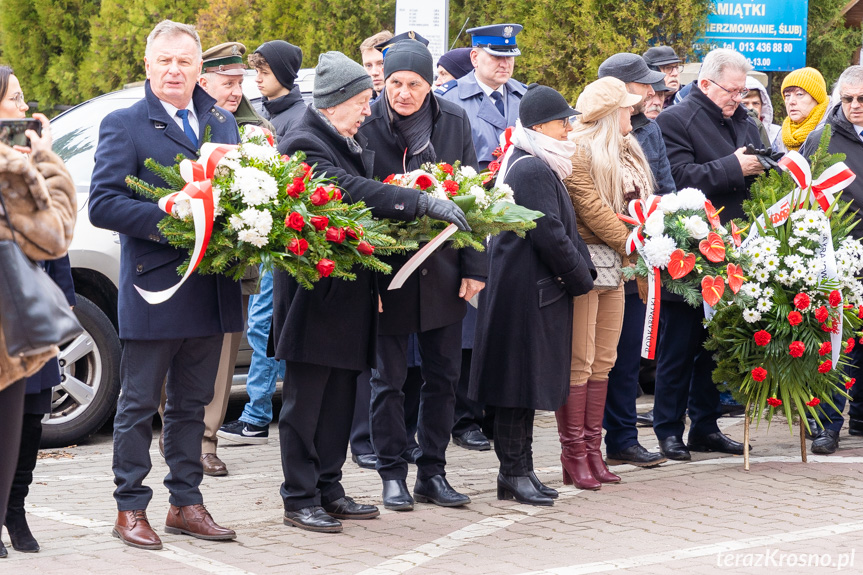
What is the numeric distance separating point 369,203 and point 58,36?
1779 centimetres

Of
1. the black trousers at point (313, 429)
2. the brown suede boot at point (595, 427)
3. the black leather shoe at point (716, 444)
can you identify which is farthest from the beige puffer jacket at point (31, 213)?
the black leather shoe at point (716, 444)

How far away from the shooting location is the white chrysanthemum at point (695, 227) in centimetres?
658

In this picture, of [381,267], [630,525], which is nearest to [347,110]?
[381,267]

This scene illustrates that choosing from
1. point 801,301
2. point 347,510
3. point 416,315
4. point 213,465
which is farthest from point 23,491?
point 801,301

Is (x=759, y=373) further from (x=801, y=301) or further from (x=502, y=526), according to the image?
(x=502, y=526)

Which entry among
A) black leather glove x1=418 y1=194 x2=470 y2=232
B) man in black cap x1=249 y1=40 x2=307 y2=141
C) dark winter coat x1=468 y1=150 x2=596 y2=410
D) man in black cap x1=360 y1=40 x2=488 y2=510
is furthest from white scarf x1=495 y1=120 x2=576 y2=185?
man in black cap x1=249 y1=40 x2=307 y2=141

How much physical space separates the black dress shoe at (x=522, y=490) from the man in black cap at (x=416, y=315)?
0.25 metres

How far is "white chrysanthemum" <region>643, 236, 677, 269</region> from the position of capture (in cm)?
647

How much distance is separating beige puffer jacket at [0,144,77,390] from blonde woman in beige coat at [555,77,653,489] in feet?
10.4

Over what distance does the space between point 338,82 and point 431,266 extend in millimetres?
1054

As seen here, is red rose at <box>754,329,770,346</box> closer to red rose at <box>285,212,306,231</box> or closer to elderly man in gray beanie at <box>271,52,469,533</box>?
elderly man in gray beanie at <box>271,52,469,533</box>

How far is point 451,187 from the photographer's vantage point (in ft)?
18.6

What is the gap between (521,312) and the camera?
6.17 m

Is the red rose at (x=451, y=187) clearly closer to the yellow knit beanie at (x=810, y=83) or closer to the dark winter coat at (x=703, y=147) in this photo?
the dark winter coat at (x=703, y=147)
